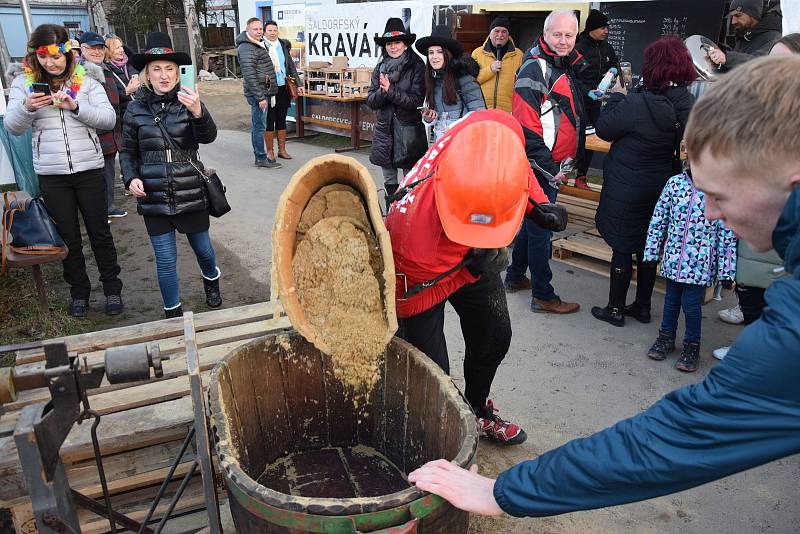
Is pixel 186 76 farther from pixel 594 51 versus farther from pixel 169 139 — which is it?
pixel 594 51

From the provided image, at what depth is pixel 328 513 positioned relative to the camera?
5.65 feet

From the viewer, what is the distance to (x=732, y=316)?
180 inches

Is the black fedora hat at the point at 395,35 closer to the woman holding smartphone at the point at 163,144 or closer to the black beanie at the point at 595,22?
the black beanie at the point at 595,22

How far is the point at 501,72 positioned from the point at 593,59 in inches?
37.0

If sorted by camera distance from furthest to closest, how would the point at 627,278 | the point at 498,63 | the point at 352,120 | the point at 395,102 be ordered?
the point at 352,120 → the point at 498,63 → the point at 395,102 → the point at 627,278

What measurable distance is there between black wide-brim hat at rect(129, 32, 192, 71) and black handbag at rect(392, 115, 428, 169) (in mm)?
2351

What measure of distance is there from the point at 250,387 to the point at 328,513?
1039 millimetres

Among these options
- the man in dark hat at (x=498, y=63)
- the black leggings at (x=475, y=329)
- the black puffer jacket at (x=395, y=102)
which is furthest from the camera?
the man in dark hat at (x=498, y=63)

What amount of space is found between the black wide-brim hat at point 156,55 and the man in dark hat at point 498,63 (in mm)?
3530

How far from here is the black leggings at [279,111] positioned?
914 centimetres

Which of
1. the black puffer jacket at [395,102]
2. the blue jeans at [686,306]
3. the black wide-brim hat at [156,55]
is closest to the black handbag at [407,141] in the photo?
the black puffer jacket at [395,102]

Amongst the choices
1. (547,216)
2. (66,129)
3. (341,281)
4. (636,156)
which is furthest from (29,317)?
(636,156)

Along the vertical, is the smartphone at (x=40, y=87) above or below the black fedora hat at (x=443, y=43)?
below

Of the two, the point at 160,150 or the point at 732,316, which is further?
the point at 732,316
